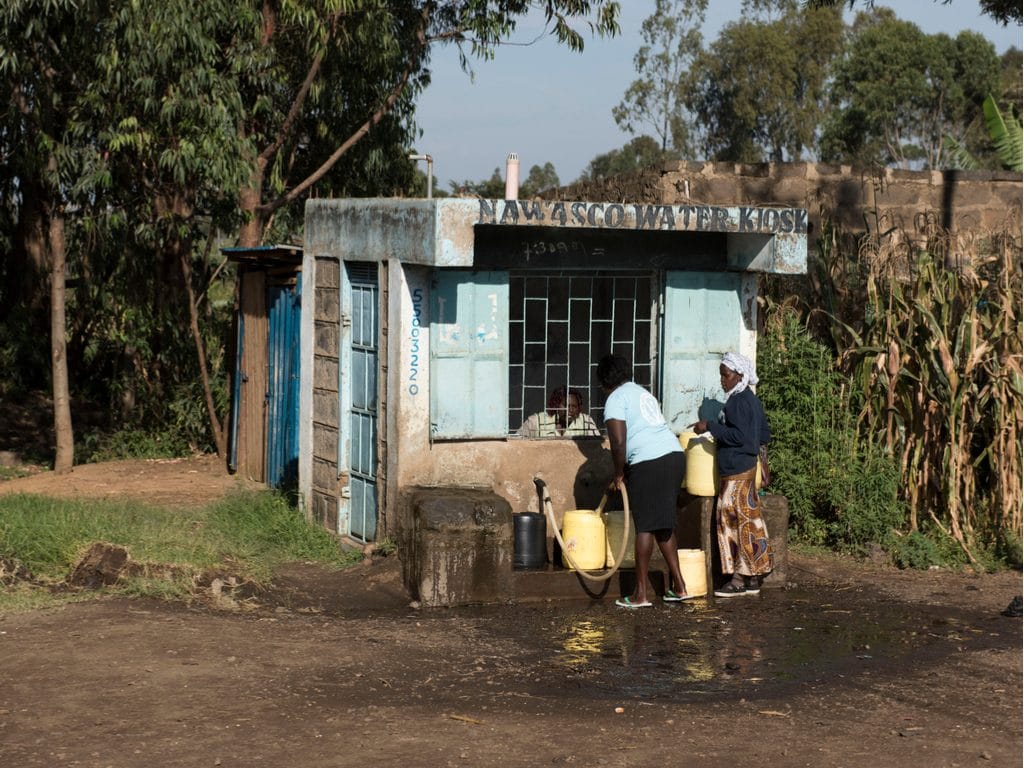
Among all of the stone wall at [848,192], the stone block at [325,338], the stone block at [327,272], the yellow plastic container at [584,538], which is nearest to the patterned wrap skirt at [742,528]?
the yellow plastic container at [584,538]

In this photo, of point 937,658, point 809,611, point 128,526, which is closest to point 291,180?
point 128,526

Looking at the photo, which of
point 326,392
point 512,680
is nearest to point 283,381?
point 326,392

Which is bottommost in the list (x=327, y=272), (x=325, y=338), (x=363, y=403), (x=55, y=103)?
(x=363, y=403)

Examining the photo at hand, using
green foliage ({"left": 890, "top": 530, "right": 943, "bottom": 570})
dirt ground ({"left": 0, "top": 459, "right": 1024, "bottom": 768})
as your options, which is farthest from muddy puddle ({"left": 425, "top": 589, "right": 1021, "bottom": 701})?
green foliage ({"left": 890, "top": 530, "right": 943, "bottom": 570})

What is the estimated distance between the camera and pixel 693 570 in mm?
9000

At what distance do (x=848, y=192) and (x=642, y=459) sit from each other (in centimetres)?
495

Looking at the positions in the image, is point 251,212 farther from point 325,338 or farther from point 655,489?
point 655,489

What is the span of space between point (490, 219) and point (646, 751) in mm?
4005

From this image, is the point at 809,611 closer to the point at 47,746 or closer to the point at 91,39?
the point at 47,746

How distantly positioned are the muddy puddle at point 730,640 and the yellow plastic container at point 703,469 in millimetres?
725

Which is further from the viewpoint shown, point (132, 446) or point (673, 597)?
point (132, 446)

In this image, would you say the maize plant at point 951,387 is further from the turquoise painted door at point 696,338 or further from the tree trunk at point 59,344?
the tree trunk at point 59,344

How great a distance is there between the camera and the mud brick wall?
33.7 feet

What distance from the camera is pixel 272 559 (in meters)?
9.76
